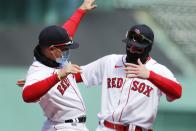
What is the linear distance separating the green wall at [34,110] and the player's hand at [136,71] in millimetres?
3473

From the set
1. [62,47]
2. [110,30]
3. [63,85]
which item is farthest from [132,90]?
[110,30]

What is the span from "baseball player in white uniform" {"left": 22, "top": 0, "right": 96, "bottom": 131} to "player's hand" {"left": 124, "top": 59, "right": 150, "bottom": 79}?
0.45 metres

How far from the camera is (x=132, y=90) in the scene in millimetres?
6109

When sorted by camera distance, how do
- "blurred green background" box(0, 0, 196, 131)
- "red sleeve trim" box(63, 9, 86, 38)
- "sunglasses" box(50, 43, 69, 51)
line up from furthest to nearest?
"blurred green background" box(0, 0, 196, 131), "red sleeve trim" box(63, 9, 86, 38), "sunglasses" box(50, 43, 69, 51)

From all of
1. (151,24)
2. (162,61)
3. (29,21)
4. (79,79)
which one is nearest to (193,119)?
(162,61)

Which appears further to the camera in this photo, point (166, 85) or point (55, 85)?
point (55, 85)

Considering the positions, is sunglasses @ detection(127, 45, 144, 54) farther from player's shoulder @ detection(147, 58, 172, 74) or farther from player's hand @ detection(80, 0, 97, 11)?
player's hand @ detection(80, 0, 97, 11)

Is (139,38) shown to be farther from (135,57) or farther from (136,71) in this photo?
(136,71)

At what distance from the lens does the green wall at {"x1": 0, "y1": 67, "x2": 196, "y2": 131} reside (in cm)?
931

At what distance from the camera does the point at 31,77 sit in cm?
576

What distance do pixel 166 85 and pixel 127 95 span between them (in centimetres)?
42

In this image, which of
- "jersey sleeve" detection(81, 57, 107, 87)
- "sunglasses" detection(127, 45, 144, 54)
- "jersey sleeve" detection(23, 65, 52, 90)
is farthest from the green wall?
"jersey sleeve" detection(23, 65, 52, 90)

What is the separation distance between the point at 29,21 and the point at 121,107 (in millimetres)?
5145

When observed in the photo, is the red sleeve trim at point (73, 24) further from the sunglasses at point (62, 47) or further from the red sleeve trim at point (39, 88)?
the red sleeve trim at point (39, 88)
